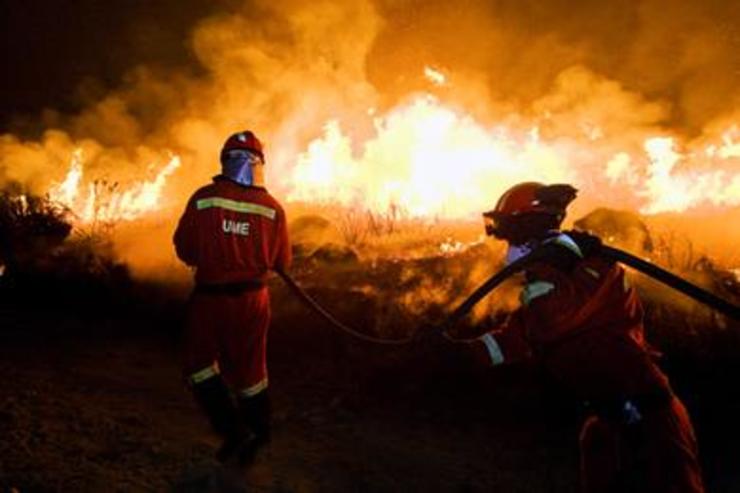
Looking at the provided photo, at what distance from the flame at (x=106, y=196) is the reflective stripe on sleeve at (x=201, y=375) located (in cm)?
755

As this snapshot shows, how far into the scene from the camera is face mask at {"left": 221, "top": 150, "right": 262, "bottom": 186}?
4680mm

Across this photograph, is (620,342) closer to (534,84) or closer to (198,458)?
(198,458)

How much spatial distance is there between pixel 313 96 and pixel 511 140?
4760 millimetres

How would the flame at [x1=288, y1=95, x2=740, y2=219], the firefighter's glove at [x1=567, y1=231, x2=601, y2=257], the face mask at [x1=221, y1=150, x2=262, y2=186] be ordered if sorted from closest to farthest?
1. the firefighter's glove at [x1=567, y1=231, x2=601, y2=257]
2. the face mask at [x1=221, y1=150, x2=262, y2=186]
3. the flame at [x1=288, y1=95, x2=740, y2=219]

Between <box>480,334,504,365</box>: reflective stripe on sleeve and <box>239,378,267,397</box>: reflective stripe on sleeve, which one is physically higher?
<box>480,334,504,365</box>: reflective stripe on sleeve

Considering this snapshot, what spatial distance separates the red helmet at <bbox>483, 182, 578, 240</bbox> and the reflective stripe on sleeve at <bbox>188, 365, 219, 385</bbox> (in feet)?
6.99

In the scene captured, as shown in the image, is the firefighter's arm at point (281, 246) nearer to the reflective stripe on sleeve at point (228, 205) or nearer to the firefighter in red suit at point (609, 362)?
the reflective stripe on sleeve at point (228, 205)

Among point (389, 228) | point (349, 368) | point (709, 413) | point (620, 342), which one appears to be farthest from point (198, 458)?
point (389, 228)

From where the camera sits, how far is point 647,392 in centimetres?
322

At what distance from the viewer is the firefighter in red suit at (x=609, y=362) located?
319 centimetres

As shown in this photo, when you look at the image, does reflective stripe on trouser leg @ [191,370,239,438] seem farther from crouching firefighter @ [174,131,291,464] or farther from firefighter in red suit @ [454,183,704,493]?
firefighter in red suit @ [454,183,704,493]

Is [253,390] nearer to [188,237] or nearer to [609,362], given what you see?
[188,237]

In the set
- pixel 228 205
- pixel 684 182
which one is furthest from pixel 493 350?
pixel 684 182

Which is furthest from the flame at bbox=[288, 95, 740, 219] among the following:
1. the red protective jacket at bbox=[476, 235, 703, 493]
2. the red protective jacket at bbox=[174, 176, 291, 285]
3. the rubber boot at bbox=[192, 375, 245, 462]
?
the red protective jacket at bbox=[476, 235, 703, 493]
